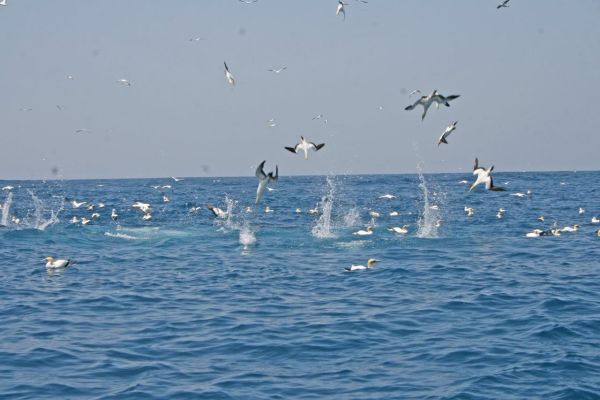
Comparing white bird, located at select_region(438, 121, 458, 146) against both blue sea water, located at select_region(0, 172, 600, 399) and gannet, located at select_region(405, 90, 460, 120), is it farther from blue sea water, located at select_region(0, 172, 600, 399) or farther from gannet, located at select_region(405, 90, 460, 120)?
blue sea water, located at select_region(0, 172, 600, 399)

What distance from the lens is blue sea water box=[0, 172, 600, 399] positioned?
1220 centimetres

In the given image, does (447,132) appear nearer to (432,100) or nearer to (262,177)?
(432,100)

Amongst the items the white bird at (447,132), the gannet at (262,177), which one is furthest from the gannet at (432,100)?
the gannet at (262,177)

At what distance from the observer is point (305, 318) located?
672 inches

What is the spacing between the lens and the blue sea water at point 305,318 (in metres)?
12.2

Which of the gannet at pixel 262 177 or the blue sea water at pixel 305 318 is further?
the gannet at pixel 262 177

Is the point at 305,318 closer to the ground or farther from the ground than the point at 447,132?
closer to the ground

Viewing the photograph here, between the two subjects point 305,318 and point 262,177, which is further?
point 262,177

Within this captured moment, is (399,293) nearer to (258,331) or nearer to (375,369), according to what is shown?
(258,331)

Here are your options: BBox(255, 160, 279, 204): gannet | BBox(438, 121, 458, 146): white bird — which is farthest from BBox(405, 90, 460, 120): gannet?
BBox(255, 160, 279, 204): gannet

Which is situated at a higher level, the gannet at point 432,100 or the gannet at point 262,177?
the gannet at point 432,100

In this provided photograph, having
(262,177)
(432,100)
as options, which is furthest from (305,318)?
(432,100)

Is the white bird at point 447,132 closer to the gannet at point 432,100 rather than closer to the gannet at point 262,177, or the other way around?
the gannet at point 432,100

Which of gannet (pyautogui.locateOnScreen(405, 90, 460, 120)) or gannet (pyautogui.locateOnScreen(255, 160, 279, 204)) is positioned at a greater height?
gannet (pyautogui.locateOnScreen(405, 90, 460, 120))
